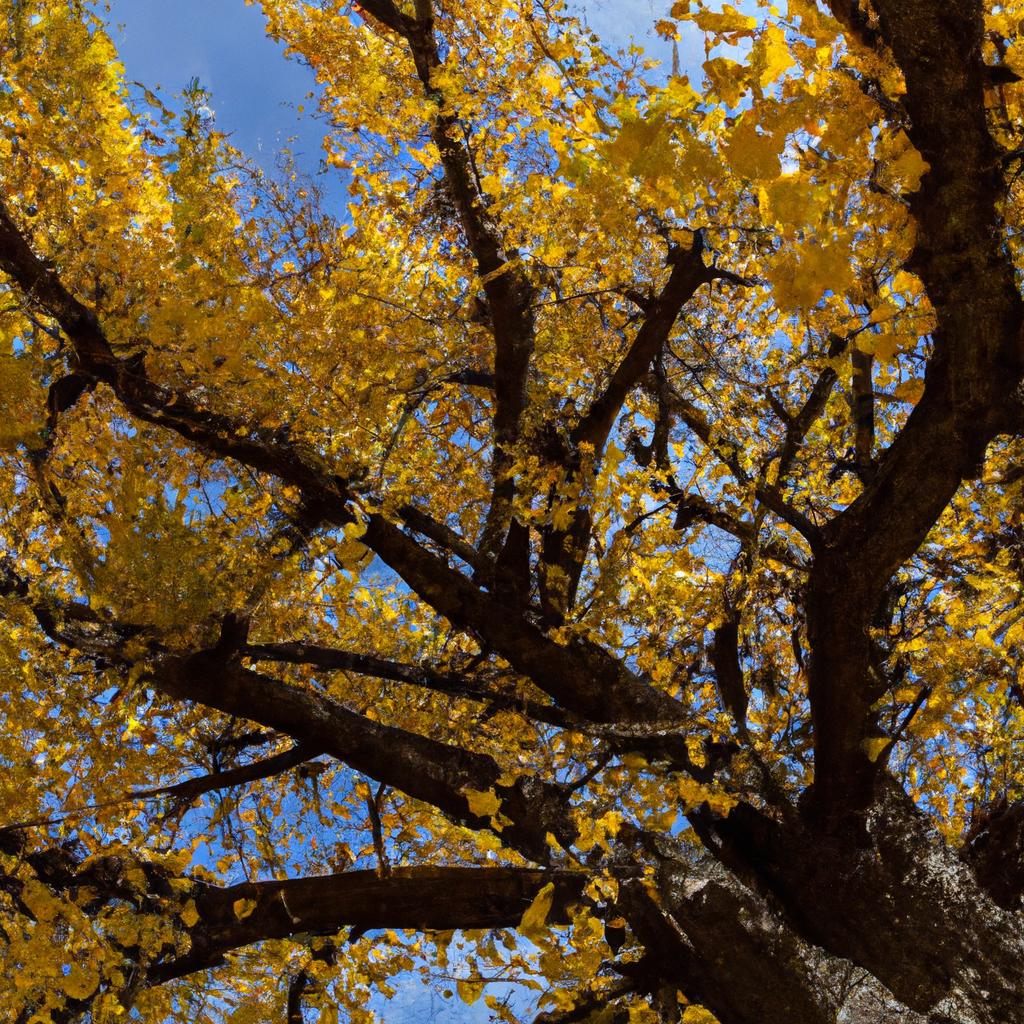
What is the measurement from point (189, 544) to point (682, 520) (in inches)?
120

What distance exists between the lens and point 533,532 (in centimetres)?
642

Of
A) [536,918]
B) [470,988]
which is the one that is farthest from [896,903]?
[470,988]

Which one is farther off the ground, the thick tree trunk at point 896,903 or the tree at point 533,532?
the tree at point 533,532

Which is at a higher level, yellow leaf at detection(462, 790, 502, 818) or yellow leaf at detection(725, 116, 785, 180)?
yellow leaf at detection(725, 116, 785, 180)

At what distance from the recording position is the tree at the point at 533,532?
3.11m

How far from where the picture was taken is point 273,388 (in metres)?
4.86

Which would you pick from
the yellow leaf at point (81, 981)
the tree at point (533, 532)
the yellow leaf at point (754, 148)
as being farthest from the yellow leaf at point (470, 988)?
the yellow leaf at point (754, 148)

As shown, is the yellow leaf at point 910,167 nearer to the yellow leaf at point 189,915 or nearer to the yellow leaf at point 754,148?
the yellow leaf at point 754,148

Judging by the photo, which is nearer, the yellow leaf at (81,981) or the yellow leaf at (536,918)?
the yellow leaf at (536,918)

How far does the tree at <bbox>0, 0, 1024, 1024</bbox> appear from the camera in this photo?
3111 mm

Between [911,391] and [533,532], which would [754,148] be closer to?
[911,391]

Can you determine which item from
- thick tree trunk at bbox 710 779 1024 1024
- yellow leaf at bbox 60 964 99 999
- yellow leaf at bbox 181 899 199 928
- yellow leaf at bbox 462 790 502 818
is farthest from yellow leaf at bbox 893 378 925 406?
yellow leaf at bbox 60 964 99 999

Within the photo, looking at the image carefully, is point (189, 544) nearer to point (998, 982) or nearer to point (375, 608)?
point (375, 608)

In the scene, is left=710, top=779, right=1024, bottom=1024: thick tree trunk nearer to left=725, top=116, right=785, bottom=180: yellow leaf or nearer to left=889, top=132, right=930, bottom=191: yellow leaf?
left=889, top=132, right=930, bottom=191: yellow leaf
